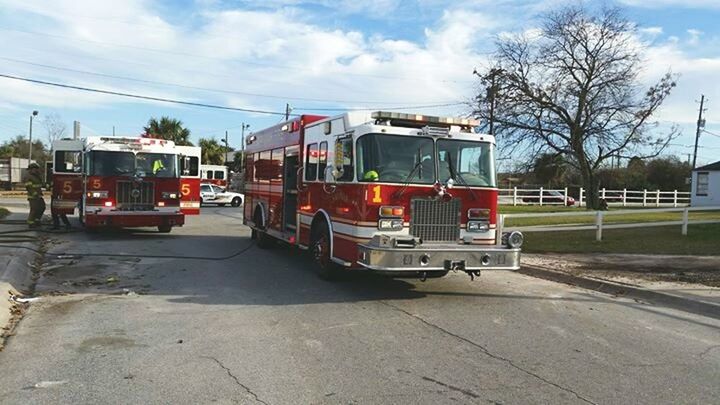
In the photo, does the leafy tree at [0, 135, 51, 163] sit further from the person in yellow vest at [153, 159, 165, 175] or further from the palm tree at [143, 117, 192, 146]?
the person in yellow vest at [153, 159, 165, 175]

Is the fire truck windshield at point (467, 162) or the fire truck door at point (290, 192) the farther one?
the fire truck door at point (290, 192)

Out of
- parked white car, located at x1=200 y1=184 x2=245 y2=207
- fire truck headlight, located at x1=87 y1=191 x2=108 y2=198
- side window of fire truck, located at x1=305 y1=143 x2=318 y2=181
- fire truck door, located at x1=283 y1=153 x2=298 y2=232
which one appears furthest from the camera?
parked white car, located at x1=200 y1=184 x2=245 y2=207

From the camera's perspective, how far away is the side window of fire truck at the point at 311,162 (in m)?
10.7

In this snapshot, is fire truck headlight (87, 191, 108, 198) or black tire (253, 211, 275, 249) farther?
fire truck headlight (87, 191, 108, 198)

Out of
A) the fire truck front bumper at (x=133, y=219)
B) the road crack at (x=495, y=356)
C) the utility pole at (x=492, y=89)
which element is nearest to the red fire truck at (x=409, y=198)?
the road crack at (x=495, y=356)

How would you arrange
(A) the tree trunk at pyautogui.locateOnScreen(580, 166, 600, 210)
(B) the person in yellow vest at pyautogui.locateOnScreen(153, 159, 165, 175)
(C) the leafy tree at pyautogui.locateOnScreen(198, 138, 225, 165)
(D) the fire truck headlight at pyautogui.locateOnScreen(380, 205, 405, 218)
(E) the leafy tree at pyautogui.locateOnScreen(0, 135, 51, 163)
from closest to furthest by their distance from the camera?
(D) the fire truck headlight at pyautogui.locateOnScreen(380, 205, 405, 218) < (B) the person in yellow vest at pyautogui.locateOnScreen(153, 159, 165, 175) < (A) the tree trunk at pyautogui.locateOnScreen(580, 166, 600, 210) < (C) the leafy tree at pyautogui.locateOnScreen(198, 138, 225, 165) < (E) the leafy tree at pyautogui.locateOnScreen(0, 135, 51, 163)

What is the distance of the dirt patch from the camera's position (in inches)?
406

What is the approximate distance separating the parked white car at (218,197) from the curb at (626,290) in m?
28.9

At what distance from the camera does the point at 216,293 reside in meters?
8.91

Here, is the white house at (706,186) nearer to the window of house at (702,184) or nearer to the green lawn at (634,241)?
the window of house at (702,184)

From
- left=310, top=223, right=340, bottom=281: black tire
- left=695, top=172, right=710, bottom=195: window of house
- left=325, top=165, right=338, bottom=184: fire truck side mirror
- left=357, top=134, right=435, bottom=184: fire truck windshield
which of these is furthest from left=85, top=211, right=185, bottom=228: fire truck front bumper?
left=695, top=172, right=710, bottom=195: window of house

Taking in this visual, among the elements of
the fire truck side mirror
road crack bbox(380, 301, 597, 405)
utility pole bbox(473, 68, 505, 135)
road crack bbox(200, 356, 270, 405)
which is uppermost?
utility pole bbox(473, 68, 505, 135)

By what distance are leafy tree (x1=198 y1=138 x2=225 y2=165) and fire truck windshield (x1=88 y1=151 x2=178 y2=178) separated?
152 feet

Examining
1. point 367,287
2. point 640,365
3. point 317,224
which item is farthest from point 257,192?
point 640,365
